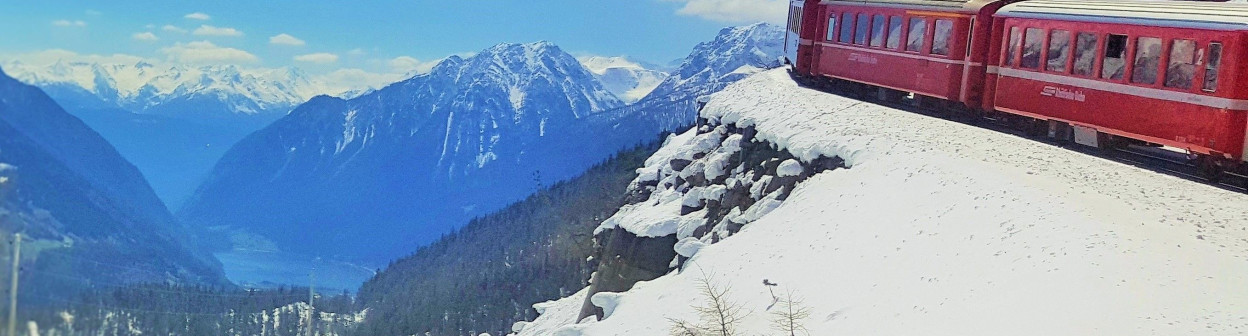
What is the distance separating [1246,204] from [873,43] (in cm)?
1604

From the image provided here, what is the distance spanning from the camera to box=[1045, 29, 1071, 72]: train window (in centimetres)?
2252

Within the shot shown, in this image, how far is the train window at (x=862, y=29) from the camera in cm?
3167

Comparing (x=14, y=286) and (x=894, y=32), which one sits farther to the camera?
(x=894, y=32)

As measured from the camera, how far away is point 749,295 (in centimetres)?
1568

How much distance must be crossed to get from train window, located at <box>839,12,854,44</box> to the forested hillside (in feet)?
120

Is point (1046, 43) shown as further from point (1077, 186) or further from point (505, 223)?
point (505, 223)

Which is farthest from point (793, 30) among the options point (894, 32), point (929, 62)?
point (929, 62)

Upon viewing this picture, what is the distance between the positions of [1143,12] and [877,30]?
1093cm

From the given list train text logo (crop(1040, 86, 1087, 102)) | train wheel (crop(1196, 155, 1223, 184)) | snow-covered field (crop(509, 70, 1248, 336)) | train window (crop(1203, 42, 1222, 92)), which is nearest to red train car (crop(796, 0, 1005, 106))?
train text logo (crop(1040, 86, 1087, 102))

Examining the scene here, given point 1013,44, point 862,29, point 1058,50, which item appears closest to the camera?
point 1058,50

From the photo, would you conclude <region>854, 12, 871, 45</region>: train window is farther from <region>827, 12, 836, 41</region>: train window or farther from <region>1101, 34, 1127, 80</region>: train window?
<region>1101, 34, 1127, 80</region>: train window

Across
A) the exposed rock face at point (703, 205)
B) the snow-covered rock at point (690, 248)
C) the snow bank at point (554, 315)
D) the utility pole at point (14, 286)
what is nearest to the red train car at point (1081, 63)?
the exposed rock face at point (703, 205)

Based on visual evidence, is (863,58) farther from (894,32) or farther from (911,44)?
(911,44)

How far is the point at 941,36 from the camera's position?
90.3ft
